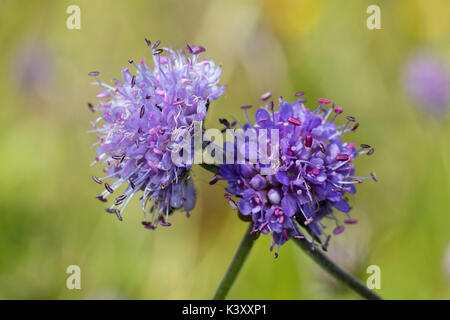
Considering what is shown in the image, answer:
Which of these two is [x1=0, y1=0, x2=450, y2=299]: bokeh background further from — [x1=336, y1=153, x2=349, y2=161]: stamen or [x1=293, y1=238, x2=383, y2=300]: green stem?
[x1=336, y1=153, x2=349, y2=161]: stamen

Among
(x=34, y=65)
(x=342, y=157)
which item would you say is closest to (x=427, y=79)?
(x=342, y=157)

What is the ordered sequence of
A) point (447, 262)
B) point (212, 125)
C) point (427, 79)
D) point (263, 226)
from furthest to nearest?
point (427, 79) → point (212, 125) → point (447, 262) → point (263, 226)

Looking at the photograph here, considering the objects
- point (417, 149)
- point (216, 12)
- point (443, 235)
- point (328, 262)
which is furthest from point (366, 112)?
point (328, 262)

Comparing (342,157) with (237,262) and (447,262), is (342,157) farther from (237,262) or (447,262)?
(447,262)

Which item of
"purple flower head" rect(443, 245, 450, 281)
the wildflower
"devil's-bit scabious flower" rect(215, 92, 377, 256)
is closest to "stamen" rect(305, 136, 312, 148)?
"devil's-bit scabious flower" rect(215, 92, 377, 256)
